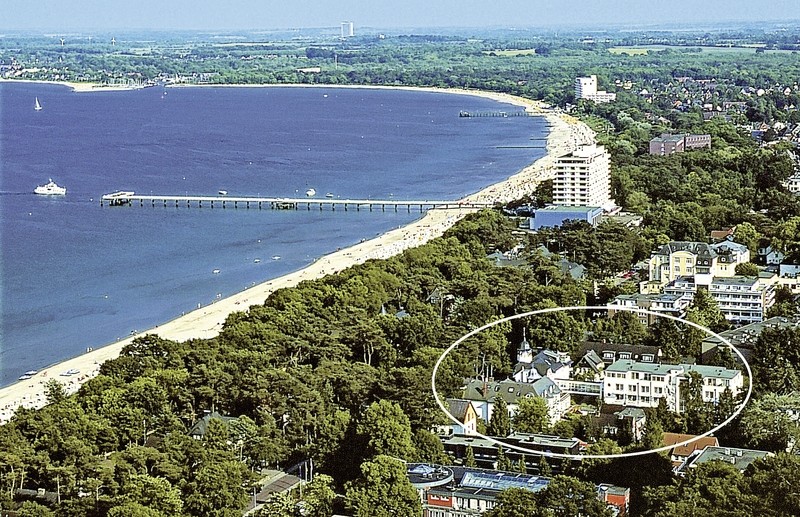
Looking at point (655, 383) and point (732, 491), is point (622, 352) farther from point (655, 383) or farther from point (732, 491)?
point (732, 491)

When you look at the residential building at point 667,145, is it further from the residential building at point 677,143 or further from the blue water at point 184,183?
the blue water at point 184,183

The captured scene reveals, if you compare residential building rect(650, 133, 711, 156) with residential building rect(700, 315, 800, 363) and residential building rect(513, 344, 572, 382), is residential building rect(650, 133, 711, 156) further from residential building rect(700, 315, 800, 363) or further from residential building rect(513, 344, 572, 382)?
residential building rect(513, 344, 572, 382)

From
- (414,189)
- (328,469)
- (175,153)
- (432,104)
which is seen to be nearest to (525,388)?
(328,469)

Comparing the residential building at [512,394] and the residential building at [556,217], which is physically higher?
the residential building at [512,394]

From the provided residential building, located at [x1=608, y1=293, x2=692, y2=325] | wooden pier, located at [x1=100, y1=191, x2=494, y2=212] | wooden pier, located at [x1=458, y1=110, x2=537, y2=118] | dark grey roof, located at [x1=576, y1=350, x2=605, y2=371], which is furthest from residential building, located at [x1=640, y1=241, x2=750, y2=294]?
wooden pier, located at [x1=458, y1=110, x2=537, y2=118]

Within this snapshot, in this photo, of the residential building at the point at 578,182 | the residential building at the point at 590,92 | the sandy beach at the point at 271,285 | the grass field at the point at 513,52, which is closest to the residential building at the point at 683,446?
the sandy beach at the point at 271,285

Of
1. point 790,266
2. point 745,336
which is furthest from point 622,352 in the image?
point 790,266
